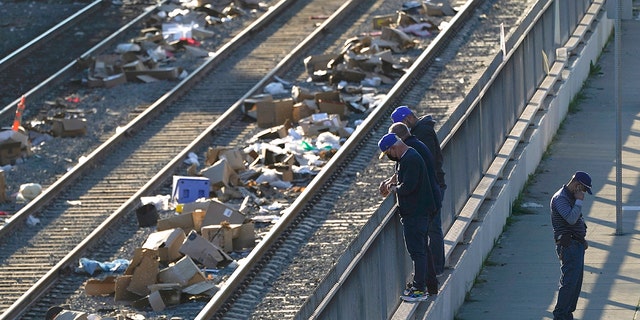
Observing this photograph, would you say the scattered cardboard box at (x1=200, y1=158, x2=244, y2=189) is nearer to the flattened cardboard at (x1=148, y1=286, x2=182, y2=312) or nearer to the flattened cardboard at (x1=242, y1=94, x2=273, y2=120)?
the flattened cardboard at (x1=242, y1=94, x2=273, y2=120)

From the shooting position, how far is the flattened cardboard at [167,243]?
59.8 ft

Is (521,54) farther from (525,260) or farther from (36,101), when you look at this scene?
(36,101)

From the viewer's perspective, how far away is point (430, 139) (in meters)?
14.9

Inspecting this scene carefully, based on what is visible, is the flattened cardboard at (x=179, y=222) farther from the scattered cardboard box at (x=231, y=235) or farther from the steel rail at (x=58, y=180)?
the steel rail at (x=58, y=180)

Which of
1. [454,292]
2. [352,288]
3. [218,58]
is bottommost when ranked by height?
[218,58]

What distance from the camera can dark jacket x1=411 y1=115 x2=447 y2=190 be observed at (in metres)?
14.9

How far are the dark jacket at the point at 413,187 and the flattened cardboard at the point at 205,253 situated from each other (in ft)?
14.9

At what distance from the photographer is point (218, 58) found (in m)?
27.6

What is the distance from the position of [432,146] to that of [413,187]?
3.54 ft

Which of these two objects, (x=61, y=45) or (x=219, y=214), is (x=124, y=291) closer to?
(x=219, y=214)

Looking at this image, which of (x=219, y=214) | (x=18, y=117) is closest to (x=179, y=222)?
(x=219, y=214)

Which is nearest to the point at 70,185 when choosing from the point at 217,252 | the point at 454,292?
the point at 217,252

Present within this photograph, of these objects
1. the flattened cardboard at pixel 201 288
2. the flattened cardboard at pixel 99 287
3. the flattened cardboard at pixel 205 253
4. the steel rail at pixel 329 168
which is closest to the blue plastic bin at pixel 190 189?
the steel rail at pixel 329 168

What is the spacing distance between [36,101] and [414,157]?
13.5m
